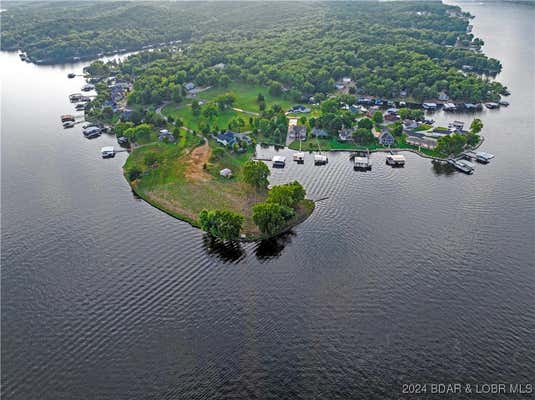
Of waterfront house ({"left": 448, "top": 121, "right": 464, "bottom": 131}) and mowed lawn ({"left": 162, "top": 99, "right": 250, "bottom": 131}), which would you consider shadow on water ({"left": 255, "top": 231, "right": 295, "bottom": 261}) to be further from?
waterfront house ({"left": 448, "top": 121, "right": 464, "bottom": 131})

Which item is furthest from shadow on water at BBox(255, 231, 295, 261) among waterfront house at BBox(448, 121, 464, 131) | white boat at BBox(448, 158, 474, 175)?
waterfront house at BBox(448, 121, 464, 131)

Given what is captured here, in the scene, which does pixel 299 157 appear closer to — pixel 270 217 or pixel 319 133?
pixel 319 133

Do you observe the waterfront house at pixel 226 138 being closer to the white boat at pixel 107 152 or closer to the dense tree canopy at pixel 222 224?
the white boat at pixel 107 152

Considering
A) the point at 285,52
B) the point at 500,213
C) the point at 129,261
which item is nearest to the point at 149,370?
the point at 129,261

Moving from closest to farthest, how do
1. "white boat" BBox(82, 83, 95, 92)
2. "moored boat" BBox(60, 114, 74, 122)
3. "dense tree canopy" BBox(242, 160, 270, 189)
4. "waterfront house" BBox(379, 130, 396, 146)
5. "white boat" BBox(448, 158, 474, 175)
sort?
"dense tree canopy" BBox(242, 160, 270, 189) → "white boat" BBox(448, 158, 474, 175) → "waterfront house" BBox(379, 130, 396, 146) → "moored boat" BBox(60, 114, 74, 122) → "white boat" BBox(82, 83, 95, 92)

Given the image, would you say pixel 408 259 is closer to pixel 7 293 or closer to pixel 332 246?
pixel 332 246

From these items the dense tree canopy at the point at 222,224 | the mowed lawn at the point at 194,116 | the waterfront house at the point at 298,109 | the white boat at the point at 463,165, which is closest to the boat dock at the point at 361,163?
the white boat at the point at 463,165

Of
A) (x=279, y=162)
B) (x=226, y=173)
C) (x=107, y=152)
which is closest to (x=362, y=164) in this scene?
(x=279, y=162)
